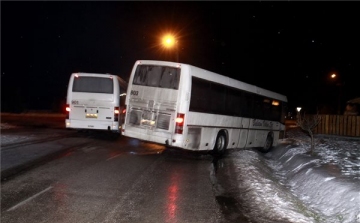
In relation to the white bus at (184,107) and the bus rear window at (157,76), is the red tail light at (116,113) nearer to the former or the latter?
the white bus at (184,107)

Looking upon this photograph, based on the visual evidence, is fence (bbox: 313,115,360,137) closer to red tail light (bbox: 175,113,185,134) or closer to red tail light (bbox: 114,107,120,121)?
red tail light (bbox: 114,107,120,121)

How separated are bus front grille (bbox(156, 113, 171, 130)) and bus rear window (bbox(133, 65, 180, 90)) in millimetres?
985

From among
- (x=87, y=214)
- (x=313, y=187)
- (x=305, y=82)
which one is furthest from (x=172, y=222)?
(x=305, y=82)

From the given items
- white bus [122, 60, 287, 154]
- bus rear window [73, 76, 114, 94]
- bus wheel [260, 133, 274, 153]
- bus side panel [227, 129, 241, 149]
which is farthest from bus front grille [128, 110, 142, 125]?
bus wheel [260, 133, 274, 153]

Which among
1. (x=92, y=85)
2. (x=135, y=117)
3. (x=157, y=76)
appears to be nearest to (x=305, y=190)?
(x=157, y=76)

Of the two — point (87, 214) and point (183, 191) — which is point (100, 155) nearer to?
point (183, 191)

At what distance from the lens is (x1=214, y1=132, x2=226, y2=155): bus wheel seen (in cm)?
1452

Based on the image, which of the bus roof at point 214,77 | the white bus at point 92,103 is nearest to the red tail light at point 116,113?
the white bus at point 92,103

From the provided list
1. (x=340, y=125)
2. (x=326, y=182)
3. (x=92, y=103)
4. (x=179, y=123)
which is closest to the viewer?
(x=326, y=182)

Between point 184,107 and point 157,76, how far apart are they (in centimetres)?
173

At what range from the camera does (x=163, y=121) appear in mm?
12680

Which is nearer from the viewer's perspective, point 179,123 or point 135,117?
point 179,123

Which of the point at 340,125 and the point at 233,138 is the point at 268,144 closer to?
the point at 233,138

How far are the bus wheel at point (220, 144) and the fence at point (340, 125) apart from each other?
14782mm
